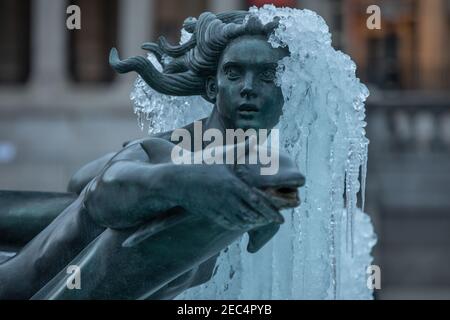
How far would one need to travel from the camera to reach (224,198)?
3.29m

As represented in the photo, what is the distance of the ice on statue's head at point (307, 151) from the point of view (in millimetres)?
4148

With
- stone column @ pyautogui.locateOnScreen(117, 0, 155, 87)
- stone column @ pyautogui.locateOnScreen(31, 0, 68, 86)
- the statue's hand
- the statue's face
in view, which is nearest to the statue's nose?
the statue's face

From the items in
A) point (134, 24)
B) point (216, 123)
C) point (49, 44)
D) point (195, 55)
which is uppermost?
point (134, 24)

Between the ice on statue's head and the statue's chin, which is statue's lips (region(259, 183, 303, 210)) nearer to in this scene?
the statue's chin

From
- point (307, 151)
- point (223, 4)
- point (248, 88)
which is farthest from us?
point (223, 4)

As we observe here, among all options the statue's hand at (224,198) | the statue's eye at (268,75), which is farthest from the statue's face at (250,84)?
the statue's hand at (224,198)

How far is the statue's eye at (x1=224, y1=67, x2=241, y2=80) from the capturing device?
3961 millimetres

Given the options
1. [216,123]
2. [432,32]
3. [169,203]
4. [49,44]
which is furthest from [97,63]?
[169,203]

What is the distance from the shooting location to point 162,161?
3.60 m

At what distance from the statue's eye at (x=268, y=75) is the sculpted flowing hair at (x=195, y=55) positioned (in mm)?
136

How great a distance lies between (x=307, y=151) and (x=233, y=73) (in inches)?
23.7

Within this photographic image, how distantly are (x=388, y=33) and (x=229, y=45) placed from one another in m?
28.7

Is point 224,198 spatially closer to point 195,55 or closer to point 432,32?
point 195,55

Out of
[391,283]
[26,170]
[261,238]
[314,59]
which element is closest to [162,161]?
[261,238]
